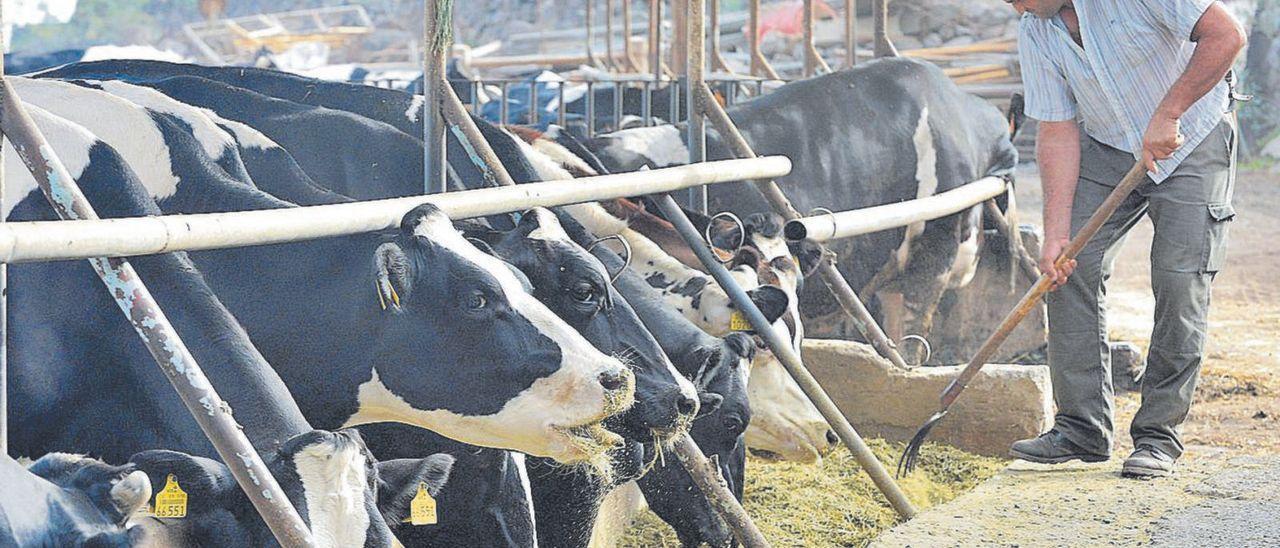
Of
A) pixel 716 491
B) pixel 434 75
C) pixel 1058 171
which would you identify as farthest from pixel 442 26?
pixel 1058 171

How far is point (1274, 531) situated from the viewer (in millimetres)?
3805

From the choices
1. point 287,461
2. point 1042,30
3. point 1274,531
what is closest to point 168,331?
point 287,461

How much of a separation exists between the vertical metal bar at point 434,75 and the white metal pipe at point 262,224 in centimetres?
41

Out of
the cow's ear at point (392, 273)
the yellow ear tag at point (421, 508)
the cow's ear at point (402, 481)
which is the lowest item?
the yellow ear tag at point (421, 508)

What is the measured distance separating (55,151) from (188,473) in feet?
3.91

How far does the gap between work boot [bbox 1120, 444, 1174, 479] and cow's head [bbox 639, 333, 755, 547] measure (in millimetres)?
1158

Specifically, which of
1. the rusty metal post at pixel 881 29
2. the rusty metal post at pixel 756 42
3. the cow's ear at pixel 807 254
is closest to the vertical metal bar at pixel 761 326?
the cow's ear at pixel 807 254

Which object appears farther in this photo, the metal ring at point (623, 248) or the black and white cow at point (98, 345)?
the metal ring at point (623, 248)

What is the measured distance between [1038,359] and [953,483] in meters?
2.46

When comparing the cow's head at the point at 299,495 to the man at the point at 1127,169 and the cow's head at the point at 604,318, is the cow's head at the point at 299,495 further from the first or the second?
the man at the point at 1127,169

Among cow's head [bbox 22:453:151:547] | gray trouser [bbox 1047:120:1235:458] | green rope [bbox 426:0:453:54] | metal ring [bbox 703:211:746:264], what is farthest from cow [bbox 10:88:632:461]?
gray trouser [bbox 1047:120:1235:458]

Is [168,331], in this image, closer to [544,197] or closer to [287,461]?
[287,461]

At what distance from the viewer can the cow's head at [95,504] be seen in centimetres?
207

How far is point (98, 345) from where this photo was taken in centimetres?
314
